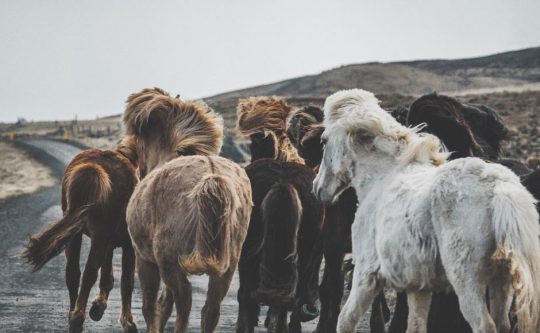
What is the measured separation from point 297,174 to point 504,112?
144 feet

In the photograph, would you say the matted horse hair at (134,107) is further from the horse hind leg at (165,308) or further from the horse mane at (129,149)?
the horse hind leg at (165,308)

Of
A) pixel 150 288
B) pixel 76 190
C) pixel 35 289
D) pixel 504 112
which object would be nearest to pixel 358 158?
pixel 150 288

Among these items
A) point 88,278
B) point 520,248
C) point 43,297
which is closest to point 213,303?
point 88,278

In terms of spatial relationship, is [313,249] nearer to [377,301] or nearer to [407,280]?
[377,301]

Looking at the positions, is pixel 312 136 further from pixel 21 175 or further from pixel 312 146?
pixel 21 175

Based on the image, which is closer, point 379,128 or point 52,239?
point 379,128

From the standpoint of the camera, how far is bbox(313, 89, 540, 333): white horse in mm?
5262

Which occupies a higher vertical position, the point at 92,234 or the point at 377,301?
the point at 92,234

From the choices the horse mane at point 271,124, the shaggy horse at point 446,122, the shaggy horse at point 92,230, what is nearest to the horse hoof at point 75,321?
the shaggy horse at point 92,230

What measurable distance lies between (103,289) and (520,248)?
5.51 meters

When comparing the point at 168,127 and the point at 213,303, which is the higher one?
the point at 168,127

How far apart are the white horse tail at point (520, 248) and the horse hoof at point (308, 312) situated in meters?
4.22

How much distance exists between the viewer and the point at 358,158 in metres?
6.91

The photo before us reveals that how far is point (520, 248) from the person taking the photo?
520 cm
